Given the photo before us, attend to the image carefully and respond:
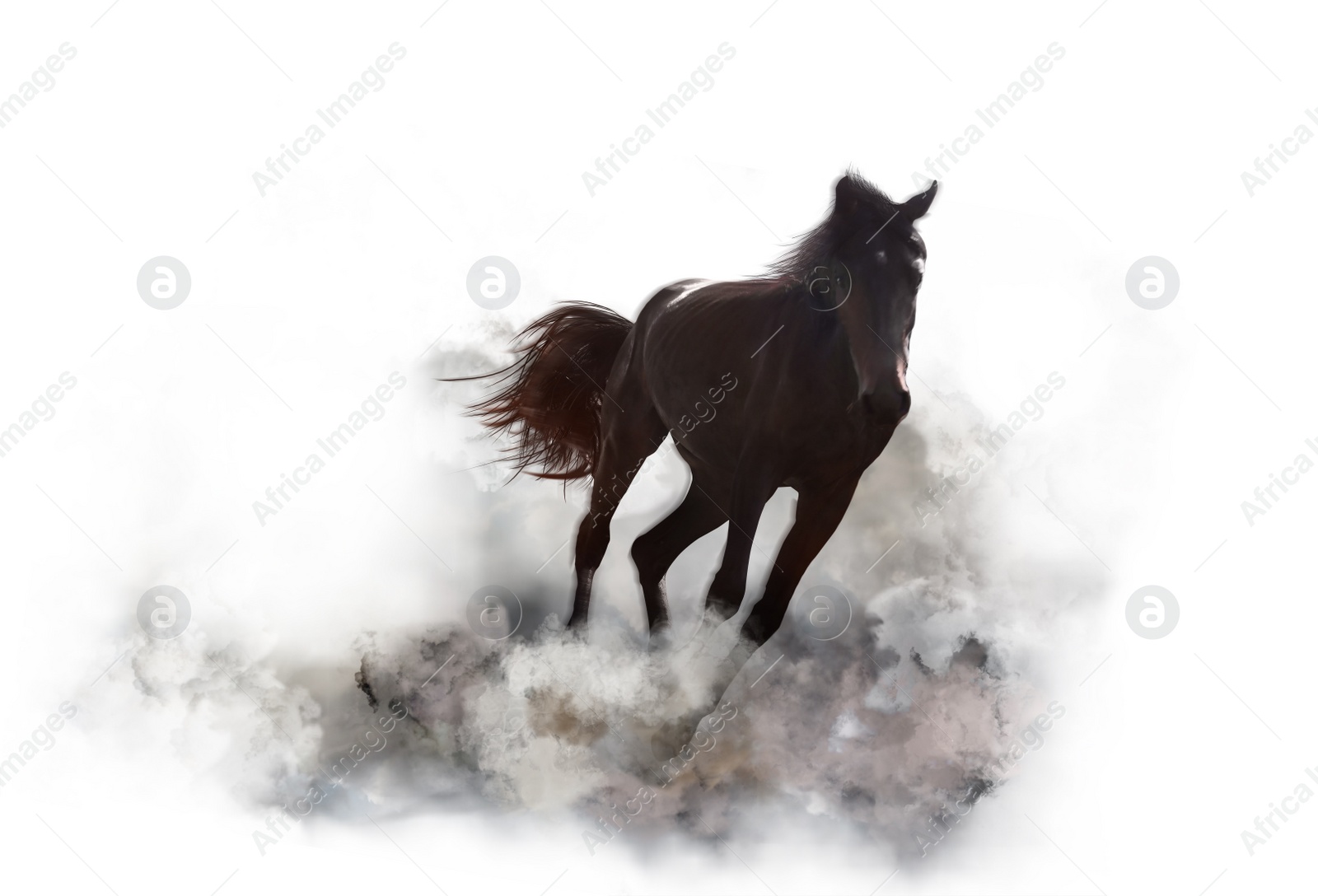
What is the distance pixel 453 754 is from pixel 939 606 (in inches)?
79.9

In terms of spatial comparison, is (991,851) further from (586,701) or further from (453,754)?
(453,754)

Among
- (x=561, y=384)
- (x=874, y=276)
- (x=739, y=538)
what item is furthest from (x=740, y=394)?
(x=561, y=384)

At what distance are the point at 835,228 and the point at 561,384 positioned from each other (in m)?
1.50

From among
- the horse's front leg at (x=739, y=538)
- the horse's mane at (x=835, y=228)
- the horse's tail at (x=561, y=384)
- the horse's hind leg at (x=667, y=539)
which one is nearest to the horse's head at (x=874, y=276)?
the horse's mane at (x=835, y=228)

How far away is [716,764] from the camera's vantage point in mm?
3492

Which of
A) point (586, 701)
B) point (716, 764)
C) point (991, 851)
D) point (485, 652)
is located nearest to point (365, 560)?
point (485, 652)

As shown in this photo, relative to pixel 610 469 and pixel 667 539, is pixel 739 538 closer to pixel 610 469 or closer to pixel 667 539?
→ pixel 667 539

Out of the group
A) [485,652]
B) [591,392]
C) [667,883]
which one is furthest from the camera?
[591,392]

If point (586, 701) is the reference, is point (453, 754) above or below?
below

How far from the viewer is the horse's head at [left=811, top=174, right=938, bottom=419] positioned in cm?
291

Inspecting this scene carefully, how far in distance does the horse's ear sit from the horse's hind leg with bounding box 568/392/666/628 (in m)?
1.23

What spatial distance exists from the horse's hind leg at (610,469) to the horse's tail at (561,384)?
0.68 feet

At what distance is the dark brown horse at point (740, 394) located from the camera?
3016 mm

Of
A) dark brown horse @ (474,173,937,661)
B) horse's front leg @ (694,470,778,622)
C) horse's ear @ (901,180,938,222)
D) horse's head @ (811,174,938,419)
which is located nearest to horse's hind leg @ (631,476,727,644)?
dark brown horse @ (474,173,937,661)
